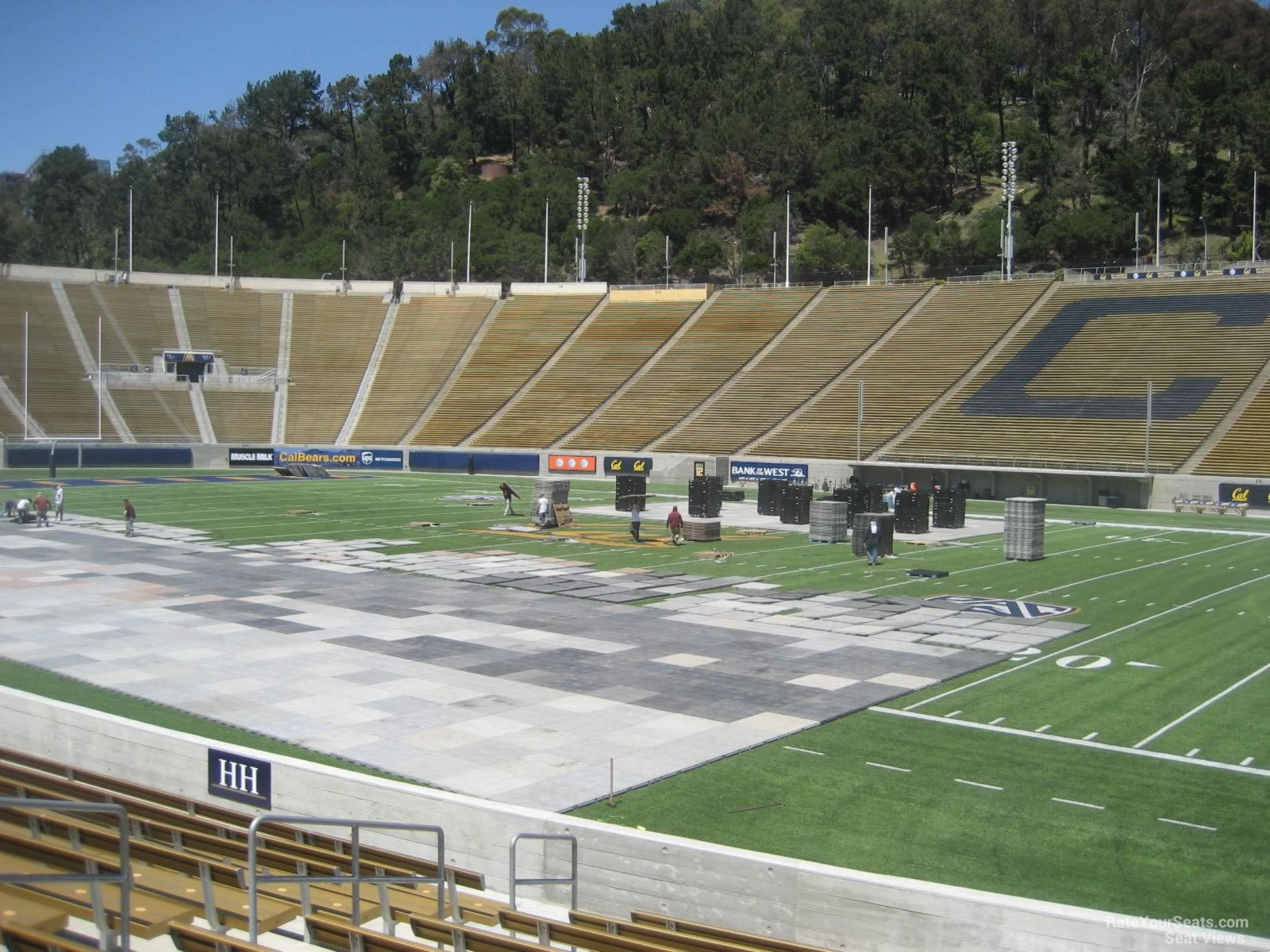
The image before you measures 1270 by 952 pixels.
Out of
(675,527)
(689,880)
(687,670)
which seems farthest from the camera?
(675,527)

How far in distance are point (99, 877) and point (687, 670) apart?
14.2 m

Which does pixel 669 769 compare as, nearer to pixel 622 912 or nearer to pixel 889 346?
pixel 622 912

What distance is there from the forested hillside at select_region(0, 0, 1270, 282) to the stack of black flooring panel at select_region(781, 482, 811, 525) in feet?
169

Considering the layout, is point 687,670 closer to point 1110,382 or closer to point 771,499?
point 771,499

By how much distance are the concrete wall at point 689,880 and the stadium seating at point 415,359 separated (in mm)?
56324

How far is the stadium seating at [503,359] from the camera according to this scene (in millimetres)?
68500

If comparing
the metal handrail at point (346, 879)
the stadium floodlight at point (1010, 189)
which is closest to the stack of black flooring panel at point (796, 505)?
the metal handrail at point (346, 879)

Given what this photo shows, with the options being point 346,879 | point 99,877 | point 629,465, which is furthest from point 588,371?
point 99,877

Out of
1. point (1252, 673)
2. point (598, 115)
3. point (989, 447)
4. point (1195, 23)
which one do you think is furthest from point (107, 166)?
point (1252, 673)

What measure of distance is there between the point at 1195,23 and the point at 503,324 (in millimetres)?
78044

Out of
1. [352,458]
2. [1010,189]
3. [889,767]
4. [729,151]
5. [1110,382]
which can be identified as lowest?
[889,767]

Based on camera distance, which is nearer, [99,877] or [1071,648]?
[99,877]

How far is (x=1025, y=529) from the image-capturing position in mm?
32188

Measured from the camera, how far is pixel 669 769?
1441 cm
